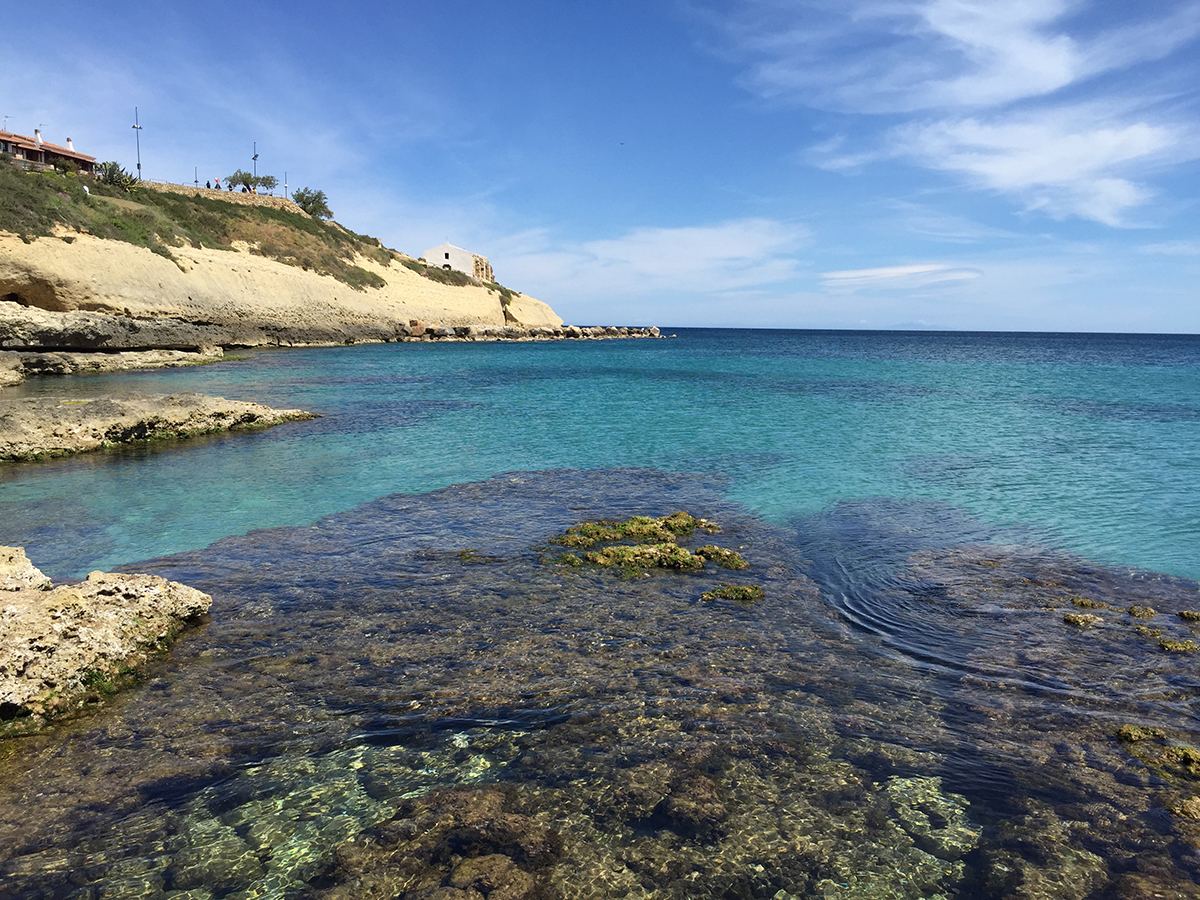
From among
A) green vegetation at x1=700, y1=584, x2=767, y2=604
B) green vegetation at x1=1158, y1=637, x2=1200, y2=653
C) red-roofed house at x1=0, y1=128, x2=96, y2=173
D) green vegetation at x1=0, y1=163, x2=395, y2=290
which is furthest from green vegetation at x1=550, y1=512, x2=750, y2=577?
red-roofed house at x1=0, y1=128, x2=96, y2=173

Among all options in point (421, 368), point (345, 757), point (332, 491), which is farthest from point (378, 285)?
point (345, 757)

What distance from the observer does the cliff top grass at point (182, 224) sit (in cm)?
4425

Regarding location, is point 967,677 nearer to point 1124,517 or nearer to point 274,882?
point 274,882

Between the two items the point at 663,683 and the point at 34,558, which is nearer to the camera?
the point at 663,683

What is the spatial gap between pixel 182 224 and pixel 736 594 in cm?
7036

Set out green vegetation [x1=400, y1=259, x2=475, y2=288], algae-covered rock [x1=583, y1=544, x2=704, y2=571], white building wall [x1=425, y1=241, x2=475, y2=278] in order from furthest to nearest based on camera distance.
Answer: white building wall [x1=425, y1=241, x2=475, y2=278] < green vegetation [x1=400, y1=259, x2=475, y2=288] < algae-covered rock [x1=583, y1=544, x2=704, y2=571]

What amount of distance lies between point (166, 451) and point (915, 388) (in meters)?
41.1

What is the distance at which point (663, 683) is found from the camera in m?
6.90

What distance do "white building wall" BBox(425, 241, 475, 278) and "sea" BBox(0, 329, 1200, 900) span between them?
311 ft

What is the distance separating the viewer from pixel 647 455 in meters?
19.6

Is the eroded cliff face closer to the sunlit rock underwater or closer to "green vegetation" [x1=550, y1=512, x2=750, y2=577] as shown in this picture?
"green vegetation" [x1=550, y1=512, x2=750, y2=577]

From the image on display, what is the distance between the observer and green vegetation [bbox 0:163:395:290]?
44.2 m

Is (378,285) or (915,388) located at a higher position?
(378,285)

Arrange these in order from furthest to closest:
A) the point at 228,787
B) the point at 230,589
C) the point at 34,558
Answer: the point at 34,558, the point at 230,589, the point at 228,787
